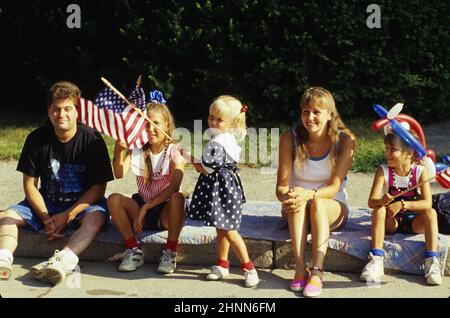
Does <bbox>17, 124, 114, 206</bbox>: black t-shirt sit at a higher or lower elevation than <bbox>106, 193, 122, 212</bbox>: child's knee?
higher

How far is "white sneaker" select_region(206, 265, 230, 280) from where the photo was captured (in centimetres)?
398

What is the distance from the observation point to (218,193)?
3.92m

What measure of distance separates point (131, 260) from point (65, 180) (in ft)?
2.20

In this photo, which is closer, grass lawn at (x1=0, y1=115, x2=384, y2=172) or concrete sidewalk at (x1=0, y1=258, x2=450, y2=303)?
concrete sidewalk at (x1=0, y1=258, x2=450, y2=303)

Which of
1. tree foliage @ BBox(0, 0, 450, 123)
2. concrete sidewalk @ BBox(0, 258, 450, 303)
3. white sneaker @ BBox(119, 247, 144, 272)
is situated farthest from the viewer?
tree foliage @ BBox(0, 0, 450, 123)

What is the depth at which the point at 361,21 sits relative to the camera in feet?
23.1

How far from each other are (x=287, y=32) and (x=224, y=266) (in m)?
3.60

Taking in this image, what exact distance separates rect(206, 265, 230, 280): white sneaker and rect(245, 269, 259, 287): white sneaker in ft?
0.51

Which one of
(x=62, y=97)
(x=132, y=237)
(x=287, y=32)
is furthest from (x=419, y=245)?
(x=287, y=32)

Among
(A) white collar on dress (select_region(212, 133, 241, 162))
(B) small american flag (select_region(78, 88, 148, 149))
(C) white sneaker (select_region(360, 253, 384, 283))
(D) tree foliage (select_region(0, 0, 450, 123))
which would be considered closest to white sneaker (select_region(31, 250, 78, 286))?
(B) small american flag (select_region(78, 88, 148, 149))

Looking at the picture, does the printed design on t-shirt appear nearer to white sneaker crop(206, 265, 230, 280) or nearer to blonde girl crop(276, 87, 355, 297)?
white sneaker crop(206, 265, 230, 280)

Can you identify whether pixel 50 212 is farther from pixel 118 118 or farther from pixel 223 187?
pixel 223 187

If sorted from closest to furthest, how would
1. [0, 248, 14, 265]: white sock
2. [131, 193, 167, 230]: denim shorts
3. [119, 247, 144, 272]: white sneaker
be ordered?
[0, 248, 14, 265]: white sock
[119, 247, 144, 272]: white sneaker
[131, 193, 167, 230]: denim shorts

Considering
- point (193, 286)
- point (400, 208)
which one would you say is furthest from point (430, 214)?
point (193, 286)
